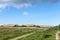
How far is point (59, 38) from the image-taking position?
3.47 meters

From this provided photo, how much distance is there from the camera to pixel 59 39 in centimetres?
347

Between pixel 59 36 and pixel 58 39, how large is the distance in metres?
0.06

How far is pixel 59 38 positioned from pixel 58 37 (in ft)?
0.09

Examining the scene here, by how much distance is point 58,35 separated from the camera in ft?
11.5

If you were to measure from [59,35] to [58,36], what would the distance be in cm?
3

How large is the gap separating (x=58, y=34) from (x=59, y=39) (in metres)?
0.10

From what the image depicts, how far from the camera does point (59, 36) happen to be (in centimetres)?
348

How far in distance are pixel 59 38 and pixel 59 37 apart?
0.7 inches

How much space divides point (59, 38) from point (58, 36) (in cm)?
4

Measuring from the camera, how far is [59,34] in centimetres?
351

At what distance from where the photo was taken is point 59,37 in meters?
3.47

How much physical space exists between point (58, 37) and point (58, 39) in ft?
0.12

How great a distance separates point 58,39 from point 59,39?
0.02 metres

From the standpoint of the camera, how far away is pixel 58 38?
136 inches
